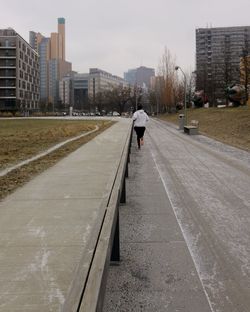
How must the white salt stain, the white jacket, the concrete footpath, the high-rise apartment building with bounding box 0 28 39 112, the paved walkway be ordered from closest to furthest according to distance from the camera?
the white salt stain < the paved walkway < the concrete footpath < the white jacket < the high-rise apartment building with bounding box 0 28 39 112

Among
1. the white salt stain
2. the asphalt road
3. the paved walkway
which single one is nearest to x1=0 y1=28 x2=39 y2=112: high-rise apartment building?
the asphalt road

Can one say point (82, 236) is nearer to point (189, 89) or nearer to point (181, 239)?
point (181, 239)

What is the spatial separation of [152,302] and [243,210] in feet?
14.1

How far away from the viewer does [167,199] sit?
9367mm

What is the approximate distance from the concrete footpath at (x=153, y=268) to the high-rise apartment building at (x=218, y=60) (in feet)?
208

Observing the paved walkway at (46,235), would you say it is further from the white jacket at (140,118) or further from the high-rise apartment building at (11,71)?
the high-rise apartment building at (11,71)

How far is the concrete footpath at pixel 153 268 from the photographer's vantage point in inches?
174

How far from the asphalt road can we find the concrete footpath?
0.43 feet

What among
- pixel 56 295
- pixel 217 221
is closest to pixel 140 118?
pixel 217 221

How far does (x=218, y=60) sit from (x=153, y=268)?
8536 cm

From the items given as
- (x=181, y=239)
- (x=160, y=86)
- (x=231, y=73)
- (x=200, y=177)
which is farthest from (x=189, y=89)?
(x=181, y=239)

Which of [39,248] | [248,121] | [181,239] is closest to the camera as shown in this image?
[39,248]

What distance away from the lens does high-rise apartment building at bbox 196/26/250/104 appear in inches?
2970

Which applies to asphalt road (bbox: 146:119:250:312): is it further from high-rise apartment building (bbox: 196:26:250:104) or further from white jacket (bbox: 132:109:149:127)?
high-rise apartment building (bbox: 196:26:250:104)
